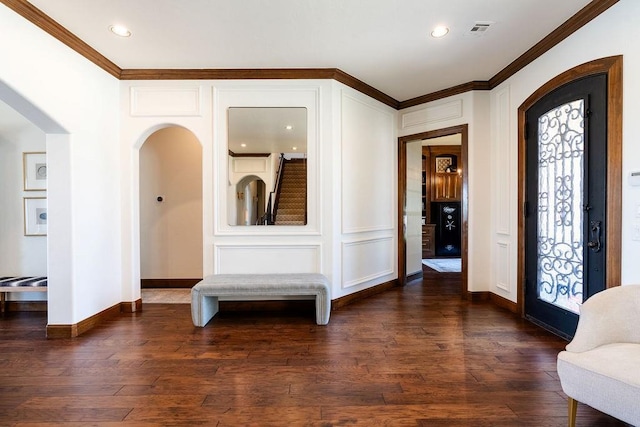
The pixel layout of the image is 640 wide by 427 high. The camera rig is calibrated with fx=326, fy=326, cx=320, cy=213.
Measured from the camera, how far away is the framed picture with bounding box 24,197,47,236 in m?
3.84

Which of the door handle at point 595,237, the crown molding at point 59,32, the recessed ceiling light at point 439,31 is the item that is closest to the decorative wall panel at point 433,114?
the recessed ceiling light at point 439,31

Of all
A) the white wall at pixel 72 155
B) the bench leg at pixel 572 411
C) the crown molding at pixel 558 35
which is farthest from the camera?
the white wall at pixel 72 155

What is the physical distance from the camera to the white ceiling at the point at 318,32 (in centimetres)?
269

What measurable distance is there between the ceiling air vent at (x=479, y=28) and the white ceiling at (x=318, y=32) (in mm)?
38

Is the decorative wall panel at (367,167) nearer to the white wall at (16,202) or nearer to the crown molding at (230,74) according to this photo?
the crown molding at (230,74)

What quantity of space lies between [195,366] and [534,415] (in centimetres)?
232

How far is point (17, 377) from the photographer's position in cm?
237

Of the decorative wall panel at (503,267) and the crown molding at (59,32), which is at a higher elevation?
the crown molding at (59,32)

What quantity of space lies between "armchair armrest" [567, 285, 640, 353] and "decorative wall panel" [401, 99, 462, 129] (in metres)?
3.13

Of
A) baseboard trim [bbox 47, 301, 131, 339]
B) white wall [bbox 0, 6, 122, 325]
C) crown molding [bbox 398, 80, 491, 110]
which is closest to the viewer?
white wall [bbox 0, 6, 122, 325]

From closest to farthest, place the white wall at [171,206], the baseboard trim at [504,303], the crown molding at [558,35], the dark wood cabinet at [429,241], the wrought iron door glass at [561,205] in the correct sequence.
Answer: the crown molding at [558,35], the wrought iron door glass at [561,205], the baseboard trim at [504,303], the white wall at [171,206], the dark wood cabinet at [429,241]

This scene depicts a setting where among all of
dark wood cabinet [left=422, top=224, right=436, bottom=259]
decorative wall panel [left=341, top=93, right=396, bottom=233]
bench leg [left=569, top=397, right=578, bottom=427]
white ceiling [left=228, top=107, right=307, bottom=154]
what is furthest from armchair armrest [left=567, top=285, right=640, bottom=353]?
dark wood cabinet [left=422, top=224, right=436, bottom=259]

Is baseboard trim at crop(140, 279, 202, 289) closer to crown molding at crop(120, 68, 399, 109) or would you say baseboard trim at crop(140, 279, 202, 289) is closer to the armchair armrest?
crown molding at crop(120, 68, 399, 109)

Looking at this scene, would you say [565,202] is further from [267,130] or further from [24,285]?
[24,285]
